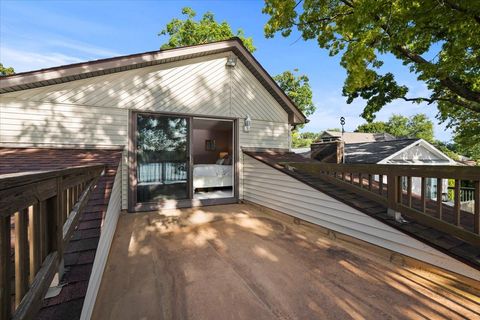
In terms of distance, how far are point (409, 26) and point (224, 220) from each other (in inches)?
265

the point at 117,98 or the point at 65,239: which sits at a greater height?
the point at 117,98

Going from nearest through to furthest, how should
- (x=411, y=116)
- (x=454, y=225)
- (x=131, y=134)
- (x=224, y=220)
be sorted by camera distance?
1. (x=454, y=225)
2. (x=224, y=220)
3. (x=131, y=134)
4. (x=411, y=116)

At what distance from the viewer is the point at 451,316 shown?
200 centimetres

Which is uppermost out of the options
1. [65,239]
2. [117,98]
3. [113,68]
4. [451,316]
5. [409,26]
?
[409,26]

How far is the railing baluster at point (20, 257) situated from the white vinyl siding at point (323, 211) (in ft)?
11.7

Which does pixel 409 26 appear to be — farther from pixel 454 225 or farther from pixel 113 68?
pixel 113 68

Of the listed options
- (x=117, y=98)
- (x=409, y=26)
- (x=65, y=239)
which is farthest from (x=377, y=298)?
(x=409, y=26)

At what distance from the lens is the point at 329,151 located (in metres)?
7.89

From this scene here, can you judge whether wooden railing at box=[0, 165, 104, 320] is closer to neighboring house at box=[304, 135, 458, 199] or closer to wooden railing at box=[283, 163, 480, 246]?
wooden railing at box=[283, 163, 480, 246]

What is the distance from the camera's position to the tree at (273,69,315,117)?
928 inches

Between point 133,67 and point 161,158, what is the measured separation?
2.21 m

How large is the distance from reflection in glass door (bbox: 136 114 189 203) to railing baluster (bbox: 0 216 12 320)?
4842mm

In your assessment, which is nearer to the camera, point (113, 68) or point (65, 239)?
point (65, 239)

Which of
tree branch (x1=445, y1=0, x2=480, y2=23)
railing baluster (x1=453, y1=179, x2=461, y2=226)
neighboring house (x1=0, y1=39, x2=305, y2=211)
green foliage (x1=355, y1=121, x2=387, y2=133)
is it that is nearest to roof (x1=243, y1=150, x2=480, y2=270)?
railing baluster (x1=453, y1=179, x2=461, y2=226)
